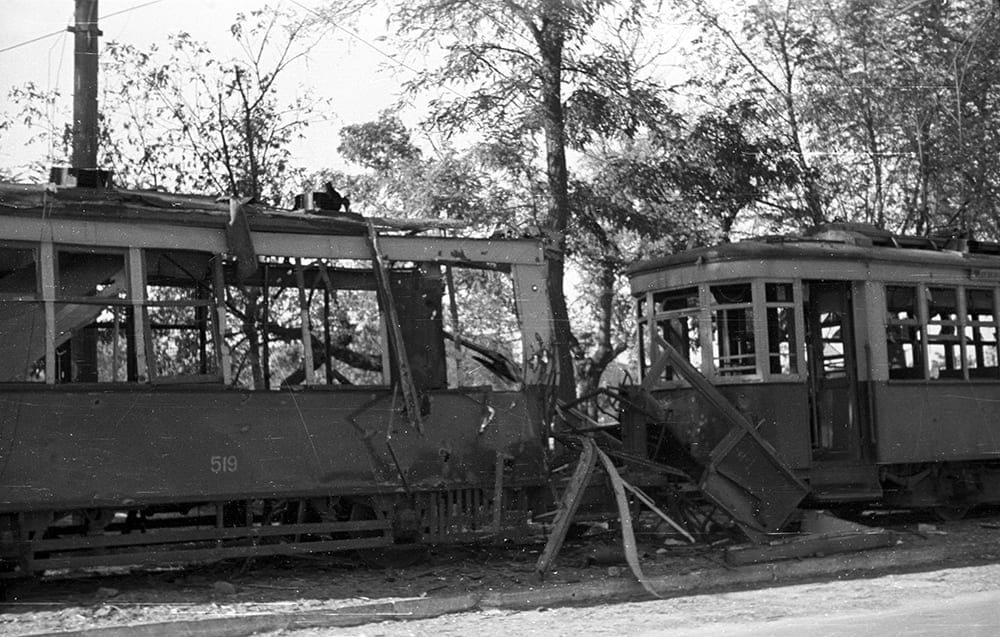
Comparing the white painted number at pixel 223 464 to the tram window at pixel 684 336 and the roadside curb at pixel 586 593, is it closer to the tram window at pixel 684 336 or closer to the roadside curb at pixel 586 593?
the roadside curb at pixel 586 593

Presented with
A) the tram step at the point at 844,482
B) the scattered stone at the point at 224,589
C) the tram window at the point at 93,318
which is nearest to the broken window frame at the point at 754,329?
the tram step at the point at 844,482

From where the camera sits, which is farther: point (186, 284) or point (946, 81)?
point (946, 81)

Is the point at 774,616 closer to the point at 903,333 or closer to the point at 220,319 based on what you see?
the point at 220,319

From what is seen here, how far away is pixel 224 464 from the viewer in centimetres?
1086

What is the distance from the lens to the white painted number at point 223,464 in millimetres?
10820

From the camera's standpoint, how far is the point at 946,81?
21.4 m

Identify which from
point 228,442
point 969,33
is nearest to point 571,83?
point 969,33

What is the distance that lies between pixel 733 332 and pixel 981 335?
3.91 metres

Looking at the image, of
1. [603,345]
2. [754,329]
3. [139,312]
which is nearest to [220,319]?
[139,312]

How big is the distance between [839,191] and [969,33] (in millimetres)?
3307

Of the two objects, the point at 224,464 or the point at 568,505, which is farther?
the point at 568,505

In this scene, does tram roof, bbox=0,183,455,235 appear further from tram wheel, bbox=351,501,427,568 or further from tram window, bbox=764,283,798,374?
tram window, bbox=764,283,798,374

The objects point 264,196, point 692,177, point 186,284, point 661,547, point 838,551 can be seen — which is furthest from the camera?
point 692,177

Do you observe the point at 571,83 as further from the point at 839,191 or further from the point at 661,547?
the point at 661,547
